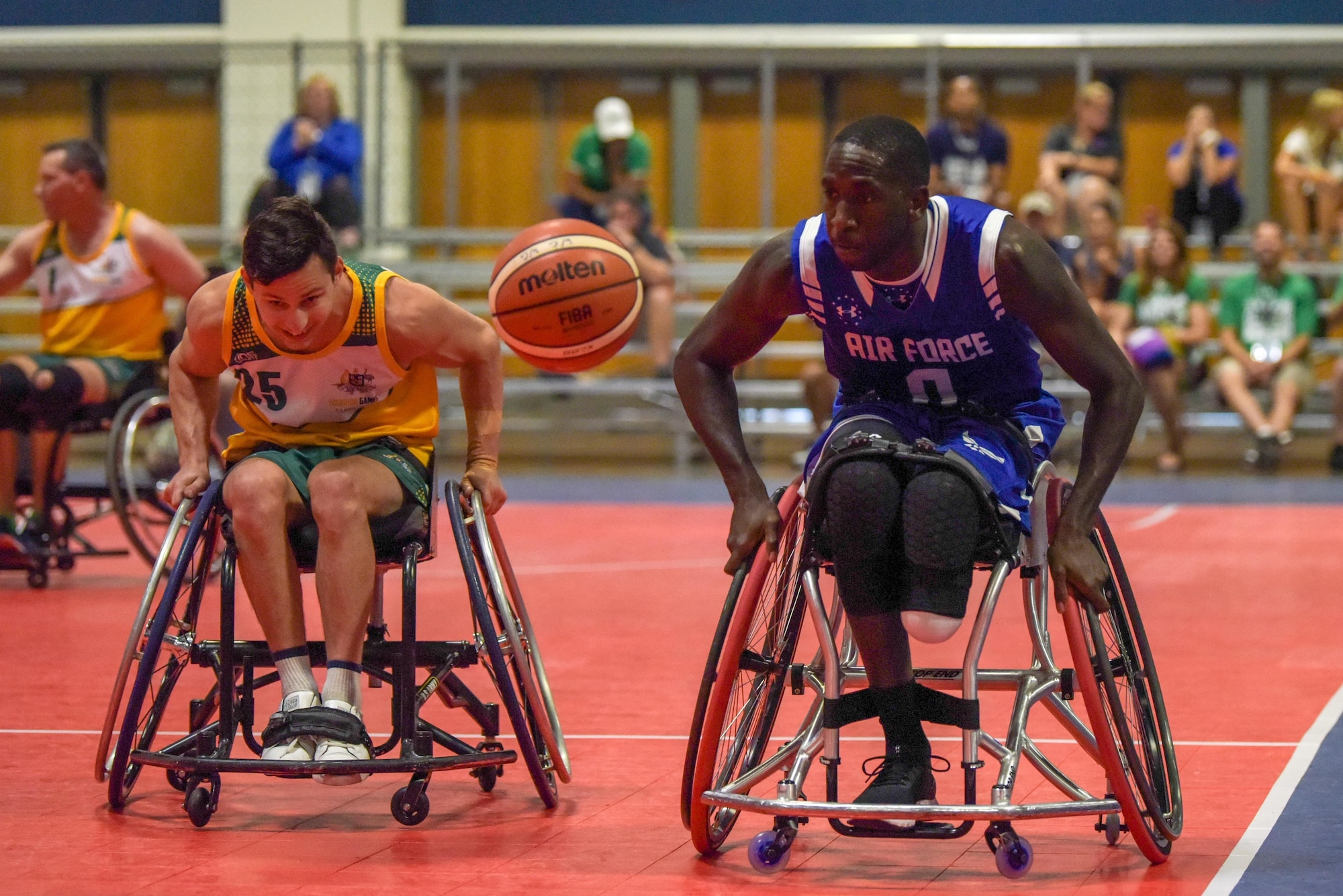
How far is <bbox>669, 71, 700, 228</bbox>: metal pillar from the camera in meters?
14.5

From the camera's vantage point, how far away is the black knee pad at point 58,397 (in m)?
6.88

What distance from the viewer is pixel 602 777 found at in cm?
413

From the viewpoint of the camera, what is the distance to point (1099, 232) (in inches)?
467

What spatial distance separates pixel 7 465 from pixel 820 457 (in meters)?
4.84

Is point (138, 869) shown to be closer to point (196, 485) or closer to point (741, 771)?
point (196, 485)

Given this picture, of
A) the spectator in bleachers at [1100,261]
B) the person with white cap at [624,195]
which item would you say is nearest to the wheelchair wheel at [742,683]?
the person with white cap at [624,195]

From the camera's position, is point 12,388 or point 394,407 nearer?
point 394,407

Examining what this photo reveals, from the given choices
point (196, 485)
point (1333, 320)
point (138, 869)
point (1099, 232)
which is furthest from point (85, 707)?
point (1333, 320)

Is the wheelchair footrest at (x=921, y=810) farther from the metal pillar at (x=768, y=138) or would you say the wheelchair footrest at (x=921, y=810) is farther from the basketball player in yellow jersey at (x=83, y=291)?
the metal pillar at (x=768, y=138)

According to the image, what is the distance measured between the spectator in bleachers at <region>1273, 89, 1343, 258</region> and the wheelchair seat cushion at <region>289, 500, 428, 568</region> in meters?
10.1

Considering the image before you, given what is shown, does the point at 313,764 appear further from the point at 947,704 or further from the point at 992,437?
the point at 992,437

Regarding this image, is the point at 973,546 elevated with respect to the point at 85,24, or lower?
lower

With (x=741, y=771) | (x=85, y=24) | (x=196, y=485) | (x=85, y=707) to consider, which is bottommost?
(x=85, y=707)

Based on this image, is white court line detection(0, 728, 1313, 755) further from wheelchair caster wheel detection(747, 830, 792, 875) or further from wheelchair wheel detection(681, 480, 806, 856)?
wheelchair caster wheel detection(747, 830, 792, 875)
